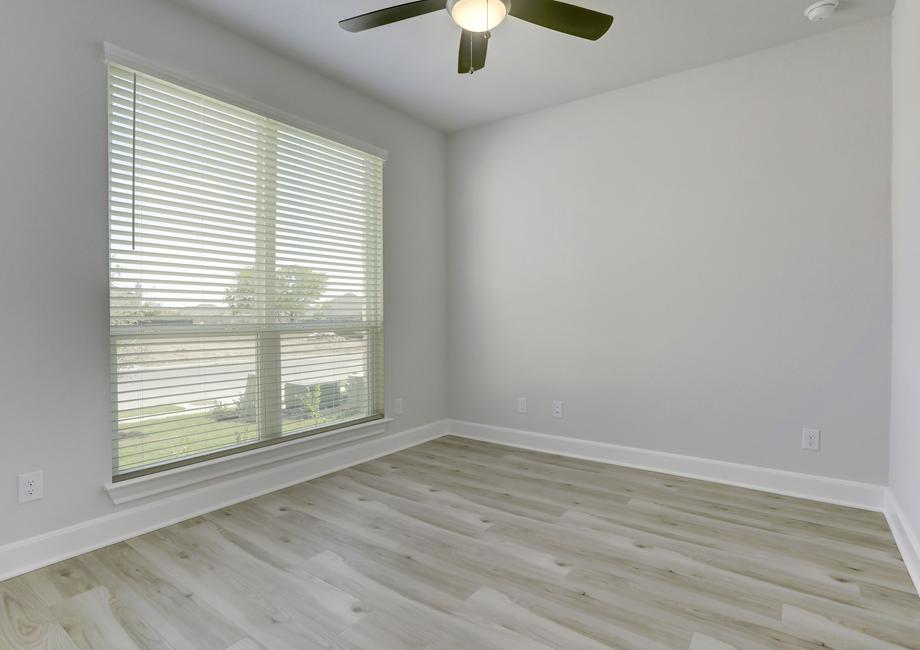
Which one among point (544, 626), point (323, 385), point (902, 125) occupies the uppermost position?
point (902, 125)

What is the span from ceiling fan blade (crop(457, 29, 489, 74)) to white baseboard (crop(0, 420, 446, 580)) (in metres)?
2.46

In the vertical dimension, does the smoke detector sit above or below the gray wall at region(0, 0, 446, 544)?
above

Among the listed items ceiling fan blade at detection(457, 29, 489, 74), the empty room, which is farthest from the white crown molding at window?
ceiling fan blade at detection(457, 29, 489, 74)

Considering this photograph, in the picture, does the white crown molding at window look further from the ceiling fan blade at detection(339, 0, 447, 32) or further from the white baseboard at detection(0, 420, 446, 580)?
the white baseboard at detection(0, 420, 446, 580)

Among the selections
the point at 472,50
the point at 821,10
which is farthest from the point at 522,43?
the point at 821,10

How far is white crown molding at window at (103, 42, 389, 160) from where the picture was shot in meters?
2.26

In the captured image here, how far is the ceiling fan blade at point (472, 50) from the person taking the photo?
7.16 feet

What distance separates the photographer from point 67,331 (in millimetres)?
2143

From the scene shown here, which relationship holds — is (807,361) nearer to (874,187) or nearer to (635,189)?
(874,187)

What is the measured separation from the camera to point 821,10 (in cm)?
243

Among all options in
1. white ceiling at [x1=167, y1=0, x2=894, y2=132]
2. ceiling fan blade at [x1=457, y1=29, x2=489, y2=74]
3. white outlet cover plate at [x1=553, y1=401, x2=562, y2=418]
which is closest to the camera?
ceiling fan blade at [x1=457, y1=29, x2=489, y2=74]

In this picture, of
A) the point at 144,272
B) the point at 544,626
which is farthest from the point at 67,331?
the point at 544,626

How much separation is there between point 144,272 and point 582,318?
8.95 feet

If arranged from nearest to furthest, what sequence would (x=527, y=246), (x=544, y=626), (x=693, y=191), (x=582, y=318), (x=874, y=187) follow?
(x=544, y=626) → (x=874, y=187) → (x=693, y=191) → (x=582, y=318) → (x=527, y=246)
